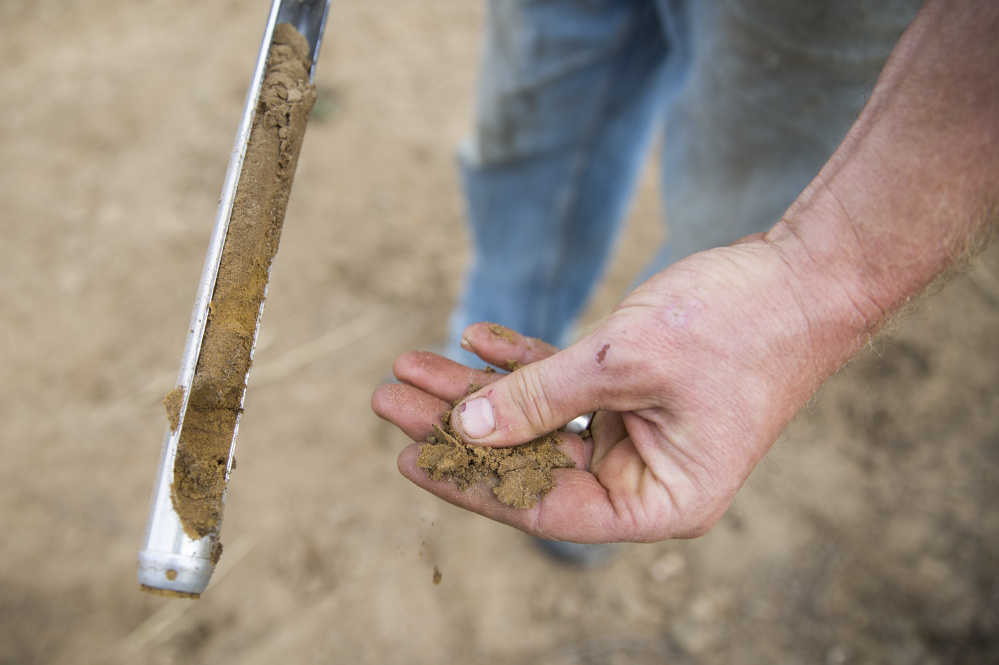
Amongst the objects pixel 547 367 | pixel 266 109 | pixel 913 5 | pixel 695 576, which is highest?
pixel 913 5

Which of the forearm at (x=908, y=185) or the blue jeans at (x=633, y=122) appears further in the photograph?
the blue jeans at (x=633, y=122)

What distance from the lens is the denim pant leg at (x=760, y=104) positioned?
1403mm

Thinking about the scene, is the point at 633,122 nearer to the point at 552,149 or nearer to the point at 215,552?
the point at 552,149

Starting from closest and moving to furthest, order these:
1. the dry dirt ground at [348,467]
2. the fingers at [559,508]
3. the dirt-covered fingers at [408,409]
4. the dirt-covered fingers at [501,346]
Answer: the fingers at [559,508], the dirt-covered fingers at [408,409], the dirt-covered fingers at [501,346], the dry dirt ground at [348,467]

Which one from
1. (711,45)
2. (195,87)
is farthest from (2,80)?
(711,45)

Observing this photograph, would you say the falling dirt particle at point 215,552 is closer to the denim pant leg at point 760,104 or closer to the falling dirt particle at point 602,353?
the falling dirt particle at point 602,353

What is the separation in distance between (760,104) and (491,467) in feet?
4.02

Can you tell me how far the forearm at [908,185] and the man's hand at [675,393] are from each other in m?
0.04

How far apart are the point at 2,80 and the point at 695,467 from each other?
4.38 metres

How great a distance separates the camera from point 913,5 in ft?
4.34

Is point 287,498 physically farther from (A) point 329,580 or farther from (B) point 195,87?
(B) point 195,87

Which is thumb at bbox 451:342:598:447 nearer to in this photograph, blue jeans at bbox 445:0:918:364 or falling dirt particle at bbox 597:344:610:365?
falling dirt particle at bbox 597:344:610:365

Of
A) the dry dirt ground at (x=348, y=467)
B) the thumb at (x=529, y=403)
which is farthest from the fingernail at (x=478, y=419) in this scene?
the dry dirt ground at (x=348, y=467)

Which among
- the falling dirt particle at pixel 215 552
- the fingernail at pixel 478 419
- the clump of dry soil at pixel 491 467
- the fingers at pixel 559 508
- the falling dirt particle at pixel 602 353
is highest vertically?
the falling dirt particle at pixel 602 353
